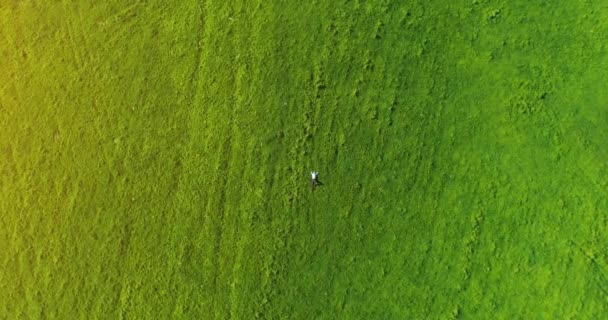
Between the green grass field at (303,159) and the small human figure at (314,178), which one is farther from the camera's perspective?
the small human figure at (314,178)

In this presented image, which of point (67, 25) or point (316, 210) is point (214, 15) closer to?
point (67, 25)

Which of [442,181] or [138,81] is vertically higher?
[138,81]

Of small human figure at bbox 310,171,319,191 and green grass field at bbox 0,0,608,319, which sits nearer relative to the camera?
green grass field at bbox 0,0,608,319

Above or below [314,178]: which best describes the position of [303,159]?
above

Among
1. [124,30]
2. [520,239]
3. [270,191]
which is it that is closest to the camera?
[520,239]

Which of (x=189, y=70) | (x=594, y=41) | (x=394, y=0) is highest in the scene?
(x=394, y=0)

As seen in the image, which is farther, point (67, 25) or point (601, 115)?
point (67, 25)

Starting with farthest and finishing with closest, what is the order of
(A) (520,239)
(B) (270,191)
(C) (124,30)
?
1. (C) (124,30)
2. (B) (270,191)
3. (A) (520,239)

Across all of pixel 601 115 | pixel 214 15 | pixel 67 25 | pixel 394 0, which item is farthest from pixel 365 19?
pixel 67 25
